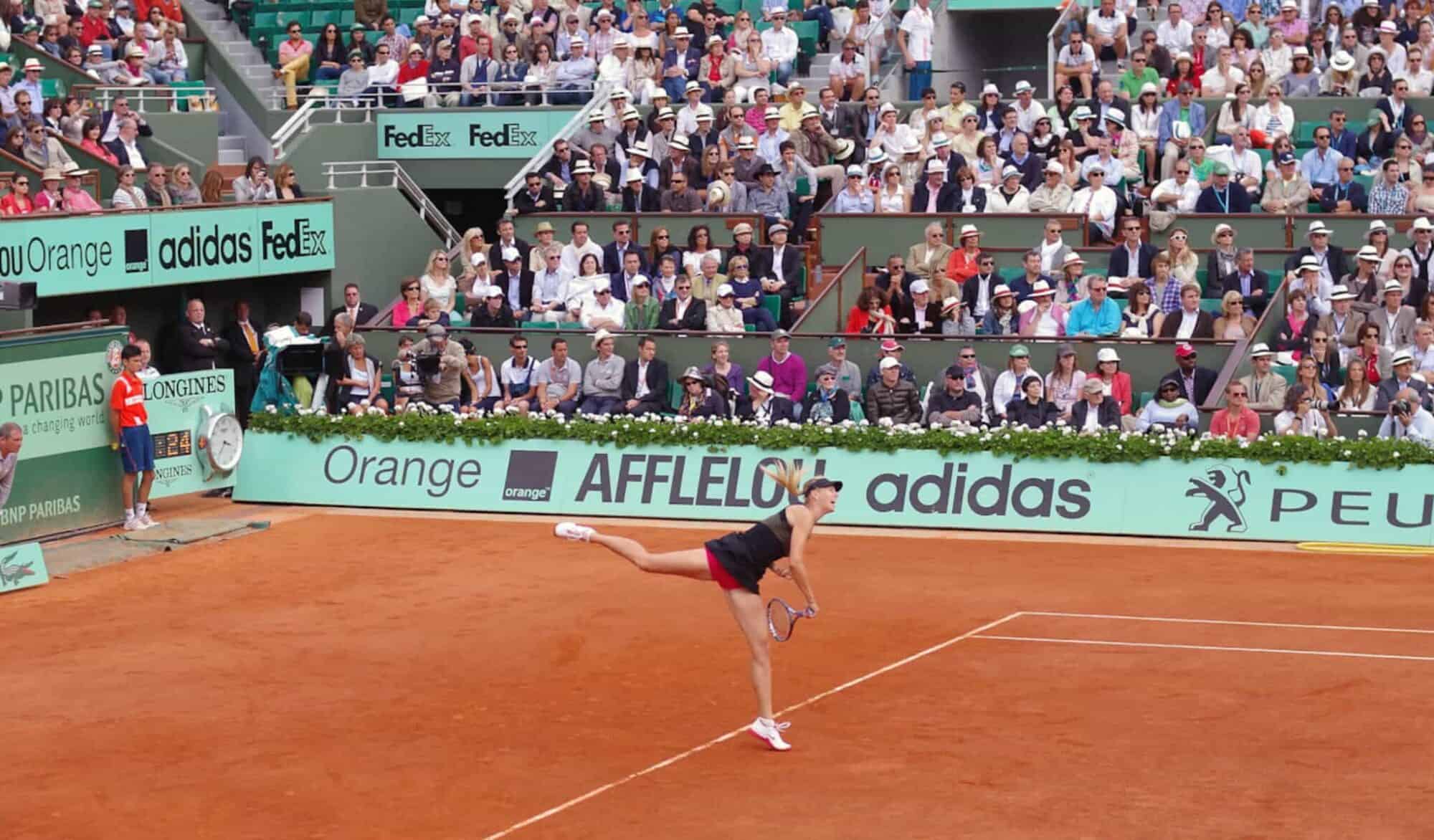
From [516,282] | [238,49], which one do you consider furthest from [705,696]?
[238,49]

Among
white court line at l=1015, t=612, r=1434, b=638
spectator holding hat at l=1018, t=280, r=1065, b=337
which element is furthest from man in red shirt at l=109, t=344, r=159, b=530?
white court line at l=1015, t=612, r=1434, b=638

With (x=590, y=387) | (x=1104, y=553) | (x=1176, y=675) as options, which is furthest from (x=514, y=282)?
(x=1176, y=675)

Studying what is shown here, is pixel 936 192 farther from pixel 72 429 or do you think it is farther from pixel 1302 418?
pixel 72 429

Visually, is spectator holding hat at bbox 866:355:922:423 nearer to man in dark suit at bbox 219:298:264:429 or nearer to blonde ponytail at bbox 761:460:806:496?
man in dark suit at bbox 219:298:264:429

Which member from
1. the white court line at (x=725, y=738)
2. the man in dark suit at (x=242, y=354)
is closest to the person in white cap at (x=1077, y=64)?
the man in dark suit at (x=242, y=354)

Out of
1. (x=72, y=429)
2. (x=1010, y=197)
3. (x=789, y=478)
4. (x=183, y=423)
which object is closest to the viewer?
(x=789, y=478)

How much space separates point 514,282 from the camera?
92.6ft

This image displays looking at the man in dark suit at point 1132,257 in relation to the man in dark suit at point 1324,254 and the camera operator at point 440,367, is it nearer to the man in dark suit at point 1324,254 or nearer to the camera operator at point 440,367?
the man in dark suit at point 1324,254

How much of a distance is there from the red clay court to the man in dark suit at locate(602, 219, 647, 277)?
6.22 meters

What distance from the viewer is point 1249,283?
990 inches

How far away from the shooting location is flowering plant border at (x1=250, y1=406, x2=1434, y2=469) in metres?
21.9

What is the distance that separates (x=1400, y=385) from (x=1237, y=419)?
1805 mm

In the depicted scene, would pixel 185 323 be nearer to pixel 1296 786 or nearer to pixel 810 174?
pixel 810 174

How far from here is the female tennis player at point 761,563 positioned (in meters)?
13.8
